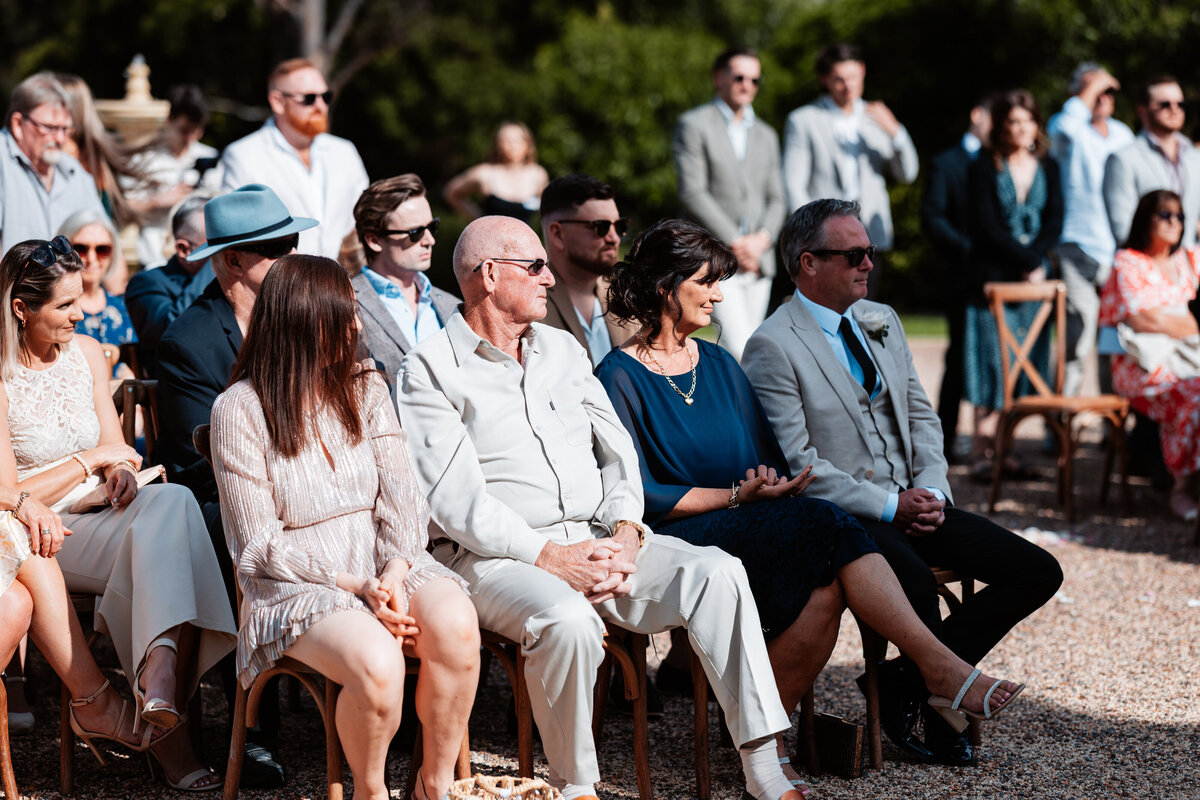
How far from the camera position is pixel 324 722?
3514mm

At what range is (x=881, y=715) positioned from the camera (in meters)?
4.21

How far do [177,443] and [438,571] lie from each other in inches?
48.7

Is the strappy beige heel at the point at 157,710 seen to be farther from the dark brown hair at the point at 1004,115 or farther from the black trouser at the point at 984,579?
the dark brown hair at the point at 1004,115

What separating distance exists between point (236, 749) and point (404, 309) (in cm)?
195

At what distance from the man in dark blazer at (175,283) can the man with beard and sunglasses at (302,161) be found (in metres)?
0.64

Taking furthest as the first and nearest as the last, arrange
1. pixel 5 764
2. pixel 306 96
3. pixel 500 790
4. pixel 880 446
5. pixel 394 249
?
pixel 306 96
pixel 394 249
pixel 880 446
pixel 5 764
pixel 500 790

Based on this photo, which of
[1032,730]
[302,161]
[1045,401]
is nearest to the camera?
[1032,730]

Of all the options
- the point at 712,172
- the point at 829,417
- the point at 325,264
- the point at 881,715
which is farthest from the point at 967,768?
the point at 712,172

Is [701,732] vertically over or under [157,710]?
under

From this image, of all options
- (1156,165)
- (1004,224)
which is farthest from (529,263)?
(1156,165)

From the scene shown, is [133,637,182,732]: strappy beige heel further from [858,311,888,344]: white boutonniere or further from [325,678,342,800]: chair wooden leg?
[858,311,888,344]: white boutonniere

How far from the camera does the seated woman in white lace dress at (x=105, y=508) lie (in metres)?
3.71

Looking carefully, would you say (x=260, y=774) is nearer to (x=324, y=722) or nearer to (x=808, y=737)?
(x=324, y=722)

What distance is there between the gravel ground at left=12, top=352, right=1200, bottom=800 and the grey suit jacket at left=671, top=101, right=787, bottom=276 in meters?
2.67
